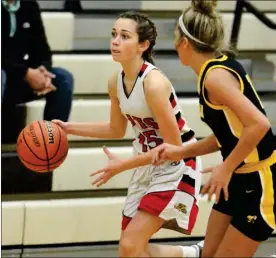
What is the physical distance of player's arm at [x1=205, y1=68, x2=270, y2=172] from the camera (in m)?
2.96

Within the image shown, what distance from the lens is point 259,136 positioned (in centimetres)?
297

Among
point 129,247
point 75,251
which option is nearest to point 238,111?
point 129,247

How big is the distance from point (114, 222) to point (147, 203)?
1.32 m

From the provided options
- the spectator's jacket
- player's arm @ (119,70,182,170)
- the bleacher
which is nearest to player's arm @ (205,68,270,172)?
player's arm @ (119,70,182,170)

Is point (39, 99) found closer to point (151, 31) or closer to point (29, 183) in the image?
point (29, 183)

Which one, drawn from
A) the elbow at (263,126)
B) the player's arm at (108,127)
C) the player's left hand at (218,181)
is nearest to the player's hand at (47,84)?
Result: the player's arm at (108,127)

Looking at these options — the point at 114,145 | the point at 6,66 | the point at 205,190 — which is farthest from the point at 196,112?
the point at 205,190

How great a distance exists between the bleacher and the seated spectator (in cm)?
29

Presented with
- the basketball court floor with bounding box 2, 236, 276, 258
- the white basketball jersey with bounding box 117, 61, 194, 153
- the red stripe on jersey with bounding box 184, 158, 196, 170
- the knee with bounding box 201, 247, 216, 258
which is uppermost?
the white basketball jersey with bounding box 117, 61, 194, 153

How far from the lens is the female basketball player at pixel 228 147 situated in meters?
3.03

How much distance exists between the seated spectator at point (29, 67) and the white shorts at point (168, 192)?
111 cm

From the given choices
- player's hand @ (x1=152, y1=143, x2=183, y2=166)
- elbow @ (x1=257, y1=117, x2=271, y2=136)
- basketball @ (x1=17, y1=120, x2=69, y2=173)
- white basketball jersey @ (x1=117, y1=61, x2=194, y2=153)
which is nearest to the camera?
elbow @ (x1=257, y1=117, x2=271, y2=136)

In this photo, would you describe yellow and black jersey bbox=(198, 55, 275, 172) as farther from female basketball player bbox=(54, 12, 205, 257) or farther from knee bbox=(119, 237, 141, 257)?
knee bbox=(119, 237, 141, 257)

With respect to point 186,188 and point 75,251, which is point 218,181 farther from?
point 75,251
